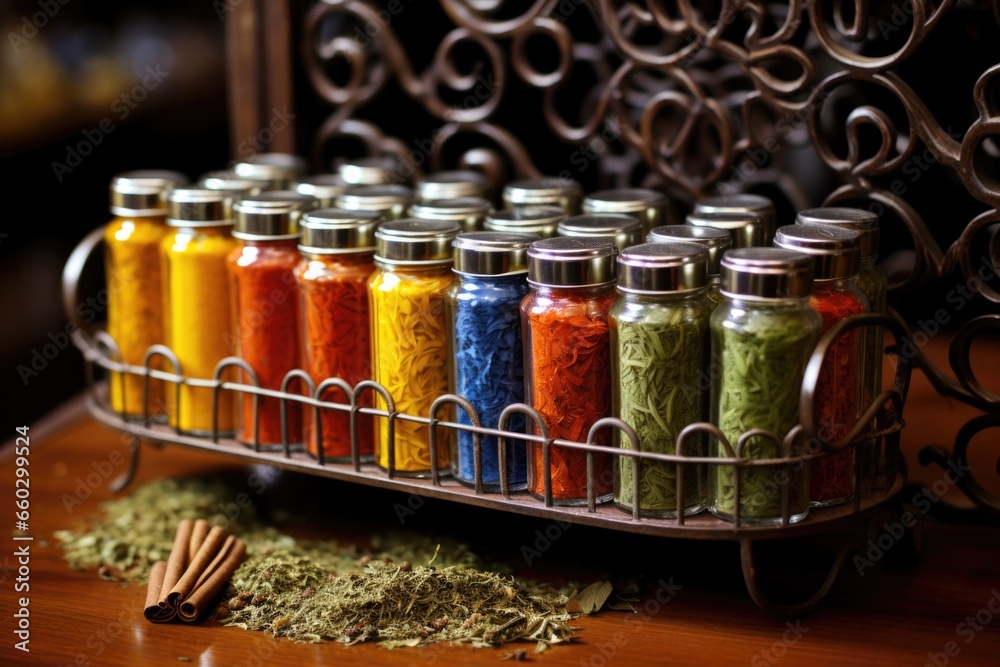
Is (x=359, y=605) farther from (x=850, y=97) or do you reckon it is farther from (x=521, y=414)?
(x=850, y=97)

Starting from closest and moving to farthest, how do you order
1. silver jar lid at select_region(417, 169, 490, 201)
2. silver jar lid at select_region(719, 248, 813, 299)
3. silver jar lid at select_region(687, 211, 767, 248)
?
1. silver jar lid at select_region(719, 248, 813, 299)
2. silver jar lid at select_region(687, 211, 767, 248)
3. silver jar lid at select_region(417, 169, 490, 201)

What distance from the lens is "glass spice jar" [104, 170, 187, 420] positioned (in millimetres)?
1416

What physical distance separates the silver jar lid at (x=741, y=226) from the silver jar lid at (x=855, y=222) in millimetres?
53

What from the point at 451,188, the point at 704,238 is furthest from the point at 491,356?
the point at 451,188

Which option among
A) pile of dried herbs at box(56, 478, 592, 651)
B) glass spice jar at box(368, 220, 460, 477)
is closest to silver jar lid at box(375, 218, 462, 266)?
glass spice jar at box(368, 220, 460, 477)

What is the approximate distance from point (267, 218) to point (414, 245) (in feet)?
0.70

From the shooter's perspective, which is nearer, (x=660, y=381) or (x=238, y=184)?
(x=660, y=381)

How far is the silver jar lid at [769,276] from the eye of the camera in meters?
1.01

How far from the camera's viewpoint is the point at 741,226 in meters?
1.22

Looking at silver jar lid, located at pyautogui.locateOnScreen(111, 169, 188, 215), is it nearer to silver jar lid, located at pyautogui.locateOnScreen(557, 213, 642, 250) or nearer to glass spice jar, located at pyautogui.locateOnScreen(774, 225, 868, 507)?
silver jar lid, located at pyautogui.locateOnScreen(557, 213, 642, 250)

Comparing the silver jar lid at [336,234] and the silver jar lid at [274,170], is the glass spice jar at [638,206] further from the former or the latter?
the silver jar lid at [274,170]

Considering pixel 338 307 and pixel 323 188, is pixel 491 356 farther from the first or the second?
pixel 323 188

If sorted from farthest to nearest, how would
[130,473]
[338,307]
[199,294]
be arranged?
[130,473], [199,294], [338,307]

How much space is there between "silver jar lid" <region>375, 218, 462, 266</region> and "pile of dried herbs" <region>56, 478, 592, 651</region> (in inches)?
12.7
